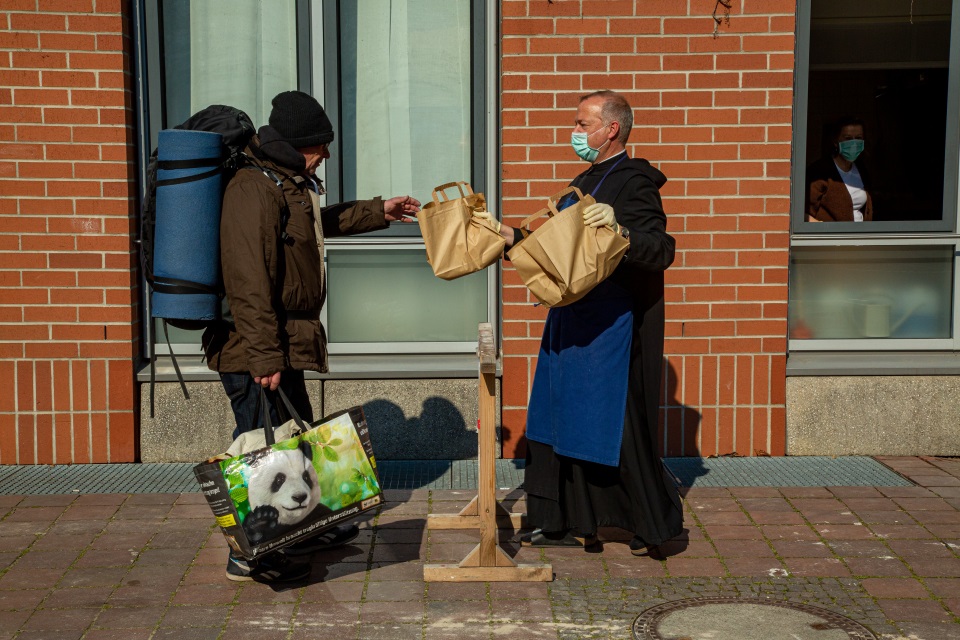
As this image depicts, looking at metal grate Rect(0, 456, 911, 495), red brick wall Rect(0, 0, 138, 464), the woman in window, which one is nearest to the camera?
metal grate Rect(0, 456, 911, 495)

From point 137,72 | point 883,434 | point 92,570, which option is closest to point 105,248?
point 137,72

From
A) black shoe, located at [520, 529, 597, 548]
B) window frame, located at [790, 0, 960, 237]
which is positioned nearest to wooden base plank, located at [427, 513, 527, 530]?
black shoe, located at [520, 529, 597, 548]

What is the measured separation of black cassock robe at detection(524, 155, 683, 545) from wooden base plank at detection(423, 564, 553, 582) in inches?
15.2

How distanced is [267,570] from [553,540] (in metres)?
1.31

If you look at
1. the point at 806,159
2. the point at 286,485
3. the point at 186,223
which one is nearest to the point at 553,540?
the point at 286,485

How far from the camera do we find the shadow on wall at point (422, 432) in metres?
6.81

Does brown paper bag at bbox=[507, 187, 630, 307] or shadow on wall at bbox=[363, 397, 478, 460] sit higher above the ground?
brown paper bag at bbox=[507, 187, 630, 307]

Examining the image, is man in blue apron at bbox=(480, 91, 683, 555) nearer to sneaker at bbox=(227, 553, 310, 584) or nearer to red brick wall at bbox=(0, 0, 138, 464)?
sneaker at bbox=(227, 553, 310, 584)

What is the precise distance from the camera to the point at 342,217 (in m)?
5.47

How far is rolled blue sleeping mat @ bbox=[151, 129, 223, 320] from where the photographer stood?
→ 4.62m

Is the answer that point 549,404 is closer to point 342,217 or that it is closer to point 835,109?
point 342,217

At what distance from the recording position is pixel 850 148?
728 centimetres

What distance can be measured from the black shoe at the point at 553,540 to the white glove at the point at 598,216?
156 cm

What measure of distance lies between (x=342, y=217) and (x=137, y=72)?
2129mm
